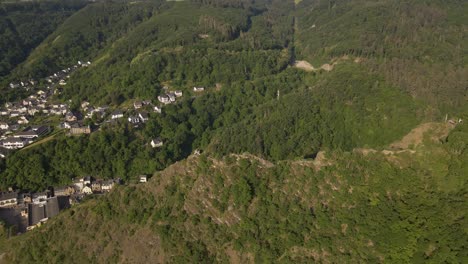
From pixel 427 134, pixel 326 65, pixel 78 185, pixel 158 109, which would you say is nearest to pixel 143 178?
pixel 78 185

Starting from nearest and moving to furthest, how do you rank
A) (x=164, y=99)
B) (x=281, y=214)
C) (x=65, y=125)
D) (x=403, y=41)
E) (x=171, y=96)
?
(x=281, y=214), (x=65, y=125), (x=164, y=99), (x=171, y=96), (x=403, y=41)

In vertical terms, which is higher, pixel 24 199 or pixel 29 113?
pixel 29 113

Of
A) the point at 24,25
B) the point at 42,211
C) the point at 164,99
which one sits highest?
the point at 24,25

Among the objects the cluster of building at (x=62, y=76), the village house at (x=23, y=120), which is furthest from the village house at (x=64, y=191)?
the cluster of building at (x=62, y=76)

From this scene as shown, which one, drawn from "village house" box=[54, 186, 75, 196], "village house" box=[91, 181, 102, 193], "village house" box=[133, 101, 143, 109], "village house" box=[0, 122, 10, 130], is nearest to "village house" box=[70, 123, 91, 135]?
"village house" box=[54, 186, 75, 196]

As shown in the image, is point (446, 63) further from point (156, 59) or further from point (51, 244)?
point (51, 244)

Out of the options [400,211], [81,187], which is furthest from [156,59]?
[400,211]

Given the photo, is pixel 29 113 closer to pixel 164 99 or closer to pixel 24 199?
pixel 164 99

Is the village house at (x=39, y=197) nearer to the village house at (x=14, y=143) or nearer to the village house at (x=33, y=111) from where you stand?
the village house at (x=14, y=143)
